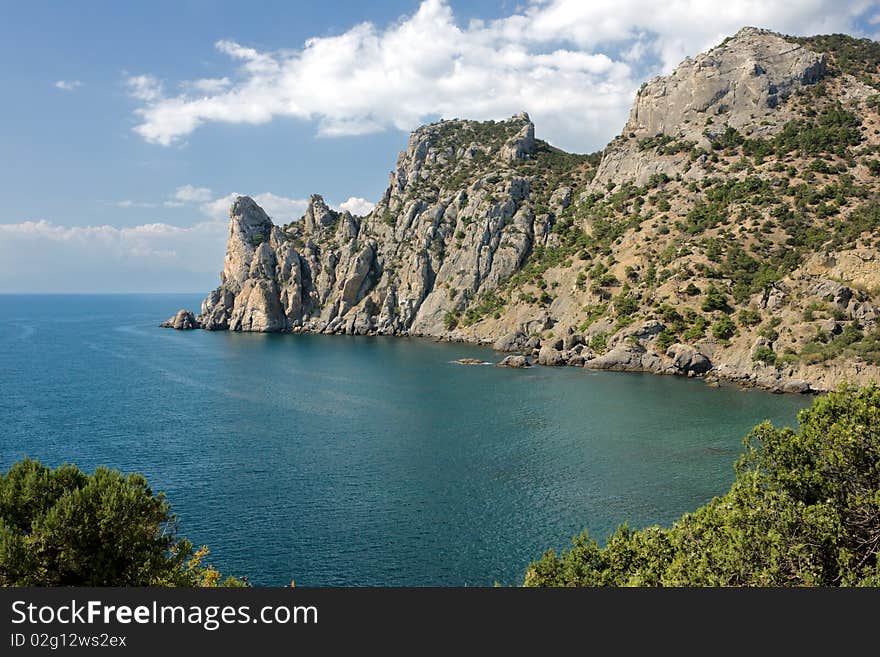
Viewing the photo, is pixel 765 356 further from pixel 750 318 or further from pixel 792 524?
pixel 792 524

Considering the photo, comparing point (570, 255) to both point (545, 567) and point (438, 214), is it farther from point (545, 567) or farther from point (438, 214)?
point (545, 567)

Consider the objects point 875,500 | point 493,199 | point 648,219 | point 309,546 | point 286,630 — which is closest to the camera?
point 286,630

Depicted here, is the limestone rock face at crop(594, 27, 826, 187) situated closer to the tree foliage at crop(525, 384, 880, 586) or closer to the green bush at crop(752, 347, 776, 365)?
the green bush at crop(752, 347, 776, 365)

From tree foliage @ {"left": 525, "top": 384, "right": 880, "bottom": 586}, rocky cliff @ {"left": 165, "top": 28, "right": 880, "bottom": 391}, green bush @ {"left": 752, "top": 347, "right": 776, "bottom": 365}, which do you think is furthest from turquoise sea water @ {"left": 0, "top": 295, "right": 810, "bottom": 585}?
rocky cliff @ {"left": 165, "top": 28, "right": 880, "bottom": 391}

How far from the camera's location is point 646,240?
4855 inches

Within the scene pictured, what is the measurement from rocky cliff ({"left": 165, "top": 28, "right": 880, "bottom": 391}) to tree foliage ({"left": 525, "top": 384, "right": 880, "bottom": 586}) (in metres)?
66.6

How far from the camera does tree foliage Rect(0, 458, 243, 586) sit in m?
19.7

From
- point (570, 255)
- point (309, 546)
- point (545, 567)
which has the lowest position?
point (309, 546)

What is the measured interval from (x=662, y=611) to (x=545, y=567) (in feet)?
50.2

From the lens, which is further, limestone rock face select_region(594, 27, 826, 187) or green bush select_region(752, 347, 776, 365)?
limestone rock face select_region(594, 27, 826, 187)

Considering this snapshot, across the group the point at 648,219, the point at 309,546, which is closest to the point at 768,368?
the point at 648,219

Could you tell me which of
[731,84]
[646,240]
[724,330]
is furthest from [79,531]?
[731,84]

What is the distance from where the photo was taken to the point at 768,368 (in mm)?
86125

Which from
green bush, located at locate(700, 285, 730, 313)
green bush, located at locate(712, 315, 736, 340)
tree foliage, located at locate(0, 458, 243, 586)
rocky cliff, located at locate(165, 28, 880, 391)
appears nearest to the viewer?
tree foliage, located at locate(0, 458, 243, 586)
